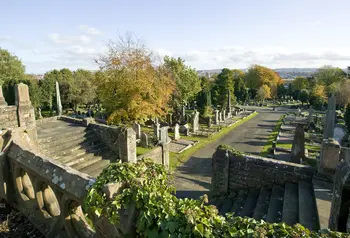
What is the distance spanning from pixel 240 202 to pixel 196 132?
50.9ft

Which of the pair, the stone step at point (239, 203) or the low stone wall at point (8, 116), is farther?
the stone step at point (239, 203)

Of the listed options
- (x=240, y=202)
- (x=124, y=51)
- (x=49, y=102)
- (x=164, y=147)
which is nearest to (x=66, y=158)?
(x=164, y=147)

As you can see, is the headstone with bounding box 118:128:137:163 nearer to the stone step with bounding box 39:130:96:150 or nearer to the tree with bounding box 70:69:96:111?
the stone step with bounding box 39:130:96:150

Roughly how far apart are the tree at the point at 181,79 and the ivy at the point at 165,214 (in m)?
24.3

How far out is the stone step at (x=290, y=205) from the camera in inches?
233

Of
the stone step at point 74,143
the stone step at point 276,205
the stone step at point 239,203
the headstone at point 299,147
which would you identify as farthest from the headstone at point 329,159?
the stone step at point 74,143

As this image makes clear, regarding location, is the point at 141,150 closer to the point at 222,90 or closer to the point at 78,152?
the point at 78,152

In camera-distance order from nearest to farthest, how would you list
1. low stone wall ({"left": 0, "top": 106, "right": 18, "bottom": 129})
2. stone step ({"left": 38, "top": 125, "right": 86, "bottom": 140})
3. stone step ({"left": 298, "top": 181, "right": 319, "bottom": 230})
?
stone step ({"left": 298, "top": 181, "right": 319, "bottom": 230}), low stone wall ({"left": 0, "top": 106, "right": 18, "bottom": 129}), stone step ({"left": 38, "top": 125, "right": 86, "bottom": 140})

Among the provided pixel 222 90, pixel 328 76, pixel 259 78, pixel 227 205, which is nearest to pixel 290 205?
pixel 227 205

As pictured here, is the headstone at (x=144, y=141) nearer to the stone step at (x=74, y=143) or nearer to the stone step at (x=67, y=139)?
the stone step at (x=67, y=139)

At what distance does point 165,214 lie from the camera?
2.31 m

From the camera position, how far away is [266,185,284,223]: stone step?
6289 mm

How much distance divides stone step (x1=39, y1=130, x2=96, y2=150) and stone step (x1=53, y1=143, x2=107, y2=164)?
69 cm

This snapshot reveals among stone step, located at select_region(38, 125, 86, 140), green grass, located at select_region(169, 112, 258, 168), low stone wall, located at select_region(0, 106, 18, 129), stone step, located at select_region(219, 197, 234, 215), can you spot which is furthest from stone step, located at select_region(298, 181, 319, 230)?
stone step, located at select_region(38, 125, 86, 140)
